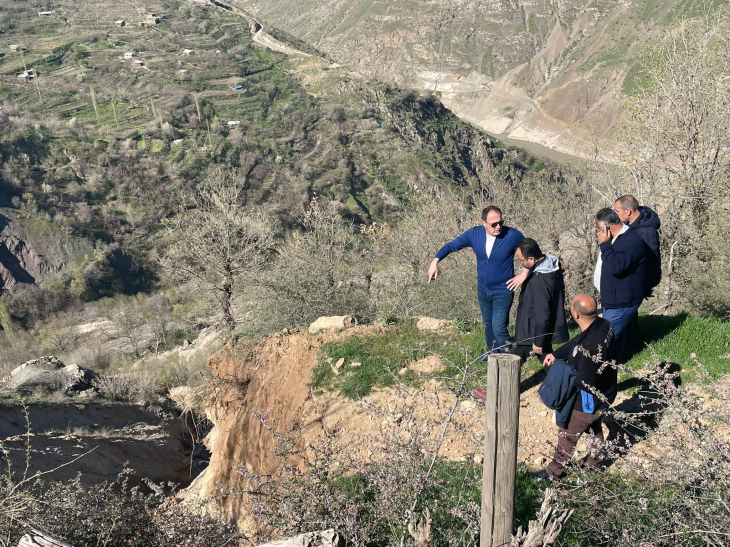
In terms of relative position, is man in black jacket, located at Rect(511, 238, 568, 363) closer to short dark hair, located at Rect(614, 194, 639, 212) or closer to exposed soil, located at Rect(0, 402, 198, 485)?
short dark hair, located at Rect(614, 194, 639, 212)

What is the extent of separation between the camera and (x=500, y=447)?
285cm

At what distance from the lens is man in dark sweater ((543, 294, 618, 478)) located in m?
3.87

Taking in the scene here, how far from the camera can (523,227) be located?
1427 centimetres

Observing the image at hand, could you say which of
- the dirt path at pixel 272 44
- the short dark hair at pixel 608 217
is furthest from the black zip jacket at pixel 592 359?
the dirt path at pixel 272 44

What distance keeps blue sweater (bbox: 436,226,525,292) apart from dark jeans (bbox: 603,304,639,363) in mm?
1098

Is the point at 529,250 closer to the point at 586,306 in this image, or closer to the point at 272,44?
the point at 586,306

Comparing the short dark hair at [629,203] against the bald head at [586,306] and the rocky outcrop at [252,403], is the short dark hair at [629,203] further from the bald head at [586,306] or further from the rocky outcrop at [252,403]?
the rocky outcrop at [252,403]

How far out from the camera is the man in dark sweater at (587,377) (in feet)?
12.7

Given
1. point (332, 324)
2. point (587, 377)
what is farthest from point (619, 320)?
point (332, 324)

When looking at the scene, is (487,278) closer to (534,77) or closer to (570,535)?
(570,535)

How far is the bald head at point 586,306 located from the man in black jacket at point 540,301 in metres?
0.95

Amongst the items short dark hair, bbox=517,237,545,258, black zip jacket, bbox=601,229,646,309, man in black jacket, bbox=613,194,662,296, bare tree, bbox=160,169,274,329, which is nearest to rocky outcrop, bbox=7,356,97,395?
bare tree, bbox=160,169,274,329

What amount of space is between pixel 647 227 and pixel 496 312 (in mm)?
1888

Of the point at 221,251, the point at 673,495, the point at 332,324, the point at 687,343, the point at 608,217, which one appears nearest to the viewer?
the point at 673,495
